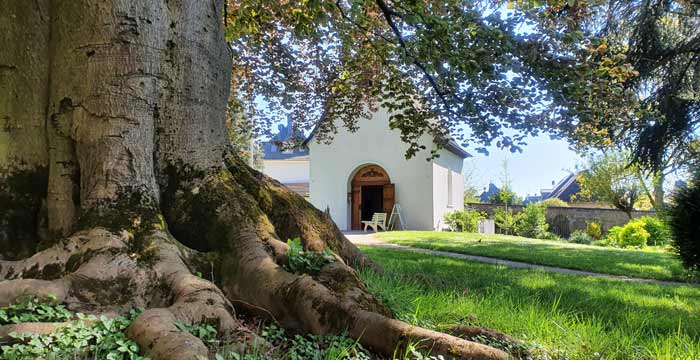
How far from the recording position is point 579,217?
913 inches

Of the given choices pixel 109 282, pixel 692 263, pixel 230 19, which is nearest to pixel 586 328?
pixel 109 282

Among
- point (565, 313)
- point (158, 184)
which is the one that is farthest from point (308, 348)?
point (565, 313)

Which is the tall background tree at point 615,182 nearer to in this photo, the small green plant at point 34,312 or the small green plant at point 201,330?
the small green plant at point 201,330

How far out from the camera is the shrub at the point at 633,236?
1717 cm

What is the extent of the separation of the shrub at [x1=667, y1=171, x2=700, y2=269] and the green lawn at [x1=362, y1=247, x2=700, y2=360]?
0.53 metres

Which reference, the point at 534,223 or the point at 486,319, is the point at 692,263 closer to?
the point at 486,319

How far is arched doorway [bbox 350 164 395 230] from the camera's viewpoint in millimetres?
19828

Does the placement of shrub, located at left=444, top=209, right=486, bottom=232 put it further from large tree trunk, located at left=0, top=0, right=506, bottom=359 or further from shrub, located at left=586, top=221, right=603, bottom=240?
large tree trunk, located at left=0, top=0, right=506, bottom=359

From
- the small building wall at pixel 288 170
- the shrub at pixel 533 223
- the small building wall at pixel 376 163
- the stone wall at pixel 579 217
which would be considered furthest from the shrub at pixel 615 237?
the small building wall at pixel 288 170

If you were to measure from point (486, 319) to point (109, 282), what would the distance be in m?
2.30

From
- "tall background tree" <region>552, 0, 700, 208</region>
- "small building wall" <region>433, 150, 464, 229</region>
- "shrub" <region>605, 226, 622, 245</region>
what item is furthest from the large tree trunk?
"shrub" <region>605, 226, 622, 245</region>

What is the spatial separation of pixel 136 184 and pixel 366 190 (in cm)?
1927

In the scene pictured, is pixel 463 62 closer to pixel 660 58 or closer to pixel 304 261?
pixel 304 261

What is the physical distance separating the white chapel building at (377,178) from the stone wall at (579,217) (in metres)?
6.32
